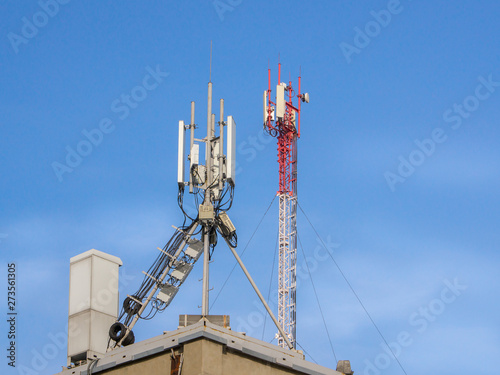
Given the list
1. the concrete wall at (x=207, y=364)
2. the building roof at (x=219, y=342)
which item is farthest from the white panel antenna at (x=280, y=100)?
the concrete wall at (x=207, y=364)

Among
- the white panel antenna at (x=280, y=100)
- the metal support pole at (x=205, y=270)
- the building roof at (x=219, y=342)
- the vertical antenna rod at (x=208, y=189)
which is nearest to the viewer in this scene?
the building roof at (x=219, y=342)

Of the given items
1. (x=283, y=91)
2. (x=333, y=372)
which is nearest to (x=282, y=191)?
(x=283, y=91)

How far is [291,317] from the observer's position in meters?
97.9

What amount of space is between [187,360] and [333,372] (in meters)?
4.82

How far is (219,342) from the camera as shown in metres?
31.4

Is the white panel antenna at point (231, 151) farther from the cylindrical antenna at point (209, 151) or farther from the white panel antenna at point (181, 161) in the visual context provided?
the white panel antenna at point (181, 161)

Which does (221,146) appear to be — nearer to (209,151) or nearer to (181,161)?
(209,151)

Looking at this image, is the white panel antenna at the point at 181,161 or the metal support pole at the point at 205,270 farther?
the white panel antenna at the point at 181,161

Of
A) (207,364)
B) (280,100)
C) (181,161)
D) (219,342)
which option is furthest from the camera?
(280,100)

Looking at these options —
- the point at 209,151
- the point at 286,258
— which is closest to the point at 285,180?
the point at 286,258

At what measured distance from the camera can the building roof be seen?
3158 cm

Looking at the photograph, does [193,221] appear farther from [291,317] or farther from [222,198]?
[291,317]

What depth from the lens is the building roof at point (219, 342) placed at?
31.6 metres

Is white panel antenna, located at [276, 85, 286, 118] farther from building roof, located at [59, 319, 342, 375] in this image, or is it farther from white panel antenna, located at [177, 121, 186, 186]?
building roof, located at [59, 319, 342, 375]
